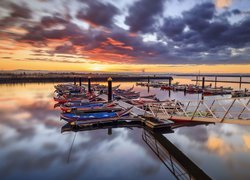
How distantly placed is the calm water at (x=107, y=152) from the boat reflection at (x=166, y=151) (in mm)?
372

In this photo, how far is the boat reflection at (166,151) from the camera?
36.2ft

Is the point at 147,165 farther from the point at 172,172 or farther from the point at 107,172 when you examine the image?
the point at 107,172

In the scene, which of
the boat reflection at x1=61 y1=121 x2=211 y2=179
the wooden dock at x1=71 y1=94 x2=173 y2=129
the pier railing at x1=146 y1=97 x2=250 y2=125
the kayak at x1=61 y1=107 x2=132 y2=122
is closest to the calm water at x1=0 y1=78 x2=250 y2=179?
the boat reflection at x1=61 y1=121 x2=211 y2=179

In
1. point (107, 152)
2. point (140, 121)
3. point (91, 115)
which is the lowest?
point (107, 152)

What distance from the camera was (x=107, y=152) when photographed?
13.8 m

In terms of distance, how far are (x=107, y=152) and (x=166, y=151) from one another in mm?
4254

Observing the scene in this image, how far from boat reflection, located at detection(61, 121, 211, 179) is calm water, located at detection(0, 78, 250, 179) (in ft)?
1.22

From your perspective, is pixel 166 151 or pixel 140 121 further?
pixel 140 121

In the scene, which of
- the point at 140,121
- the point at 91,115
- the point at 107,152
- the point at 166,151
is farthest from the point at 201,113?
the point at 107,152

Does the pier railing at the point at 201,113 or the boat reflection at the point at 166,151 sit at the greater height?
the pier railing at the point at 201,113

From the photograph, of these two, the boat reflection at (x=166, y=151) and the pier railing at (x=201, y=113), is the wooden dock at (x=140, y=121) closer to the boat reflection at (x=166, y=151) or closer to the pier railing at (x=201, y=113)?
the boat reflection at (x=166, y=151)

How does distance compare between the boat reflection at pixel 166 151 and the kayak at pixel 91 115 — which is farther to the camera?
the kayak at pixel 91 115

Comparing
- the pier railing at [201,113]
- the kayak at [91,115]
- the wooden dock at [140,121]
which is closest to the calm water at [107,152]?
the wooden dock at [140,121]

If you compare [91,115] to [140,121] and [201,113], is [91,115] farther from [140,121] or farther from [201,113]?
[201,113]
